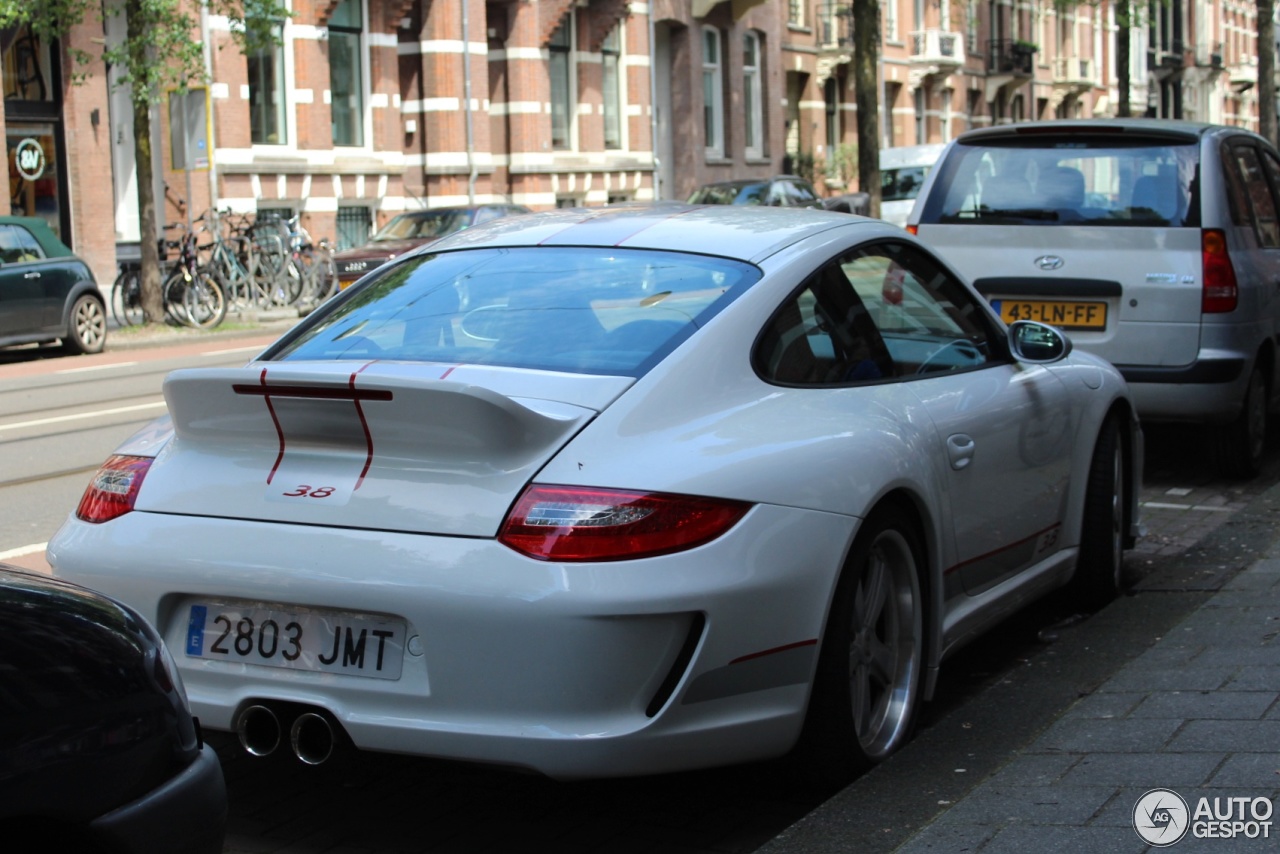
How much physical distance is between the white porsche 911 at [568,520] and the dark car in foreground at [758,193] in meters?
25.1

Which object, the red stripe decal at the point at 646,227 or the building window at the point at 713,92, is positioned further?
the building window at the point at 713,92

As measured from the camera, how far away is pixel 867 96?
26609mm

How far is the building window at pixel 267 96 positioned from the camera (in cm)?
2919

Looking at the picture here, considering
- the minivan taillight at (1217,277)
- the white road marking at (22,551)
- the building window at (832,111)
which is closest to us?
the white road marking at (22,551)

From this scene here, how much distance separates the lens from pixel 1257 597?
219 inches

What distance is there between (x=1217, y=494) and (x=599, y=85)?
30.7m

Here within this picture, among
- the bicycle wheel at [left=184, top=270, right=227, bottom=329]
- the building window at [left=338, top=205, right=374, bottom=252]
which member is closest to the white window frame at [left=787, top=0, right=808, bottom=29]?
the building window at [left=338, top=205, right=374, bottom=252]

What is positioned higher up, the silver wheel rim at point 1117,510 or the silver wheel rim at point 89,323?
the silver wheel rim at point 89,323

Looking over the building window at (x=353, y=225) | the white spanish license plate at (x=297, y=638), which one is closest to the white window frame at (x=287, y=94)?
the building window at (x=353, y=225)

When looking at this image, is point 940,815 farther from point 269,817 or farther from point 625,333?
point 269,817

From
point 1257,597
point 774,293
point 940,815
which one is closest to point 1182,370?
point 1257,597

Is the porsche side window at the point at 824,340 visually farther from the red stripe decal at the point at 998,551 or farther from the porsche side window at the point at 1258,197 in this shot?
the porsche side window at the point at 1258,197

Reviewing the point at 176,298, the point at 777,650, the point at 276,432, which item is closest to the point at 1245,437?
the point at 777,650

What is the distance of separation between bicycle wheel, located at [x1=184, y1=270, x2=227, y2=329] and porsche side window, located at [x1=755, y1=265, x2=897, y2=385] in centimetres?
1838
